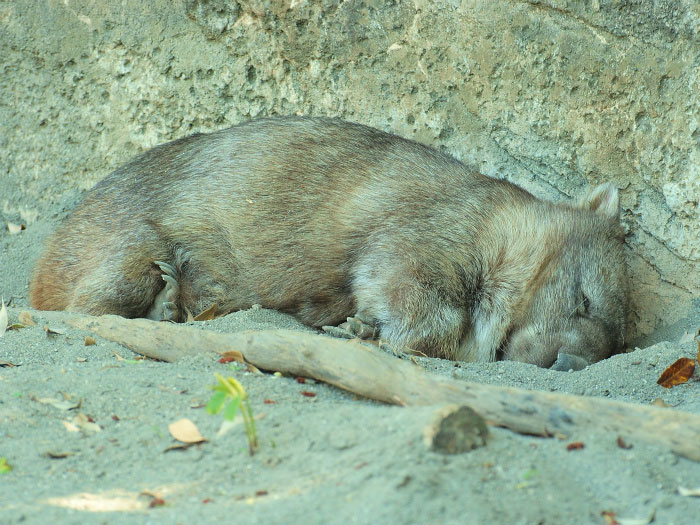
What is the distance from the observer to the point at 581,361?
171 inches

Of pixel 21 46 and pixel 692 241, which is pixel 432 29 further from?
pixel 21 46

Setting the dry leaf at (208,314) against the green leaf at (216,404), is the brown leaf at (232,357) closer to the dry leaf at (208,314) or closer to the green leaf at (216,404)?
the green leaf at (216,404)

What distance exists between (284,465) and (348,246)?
2573mm

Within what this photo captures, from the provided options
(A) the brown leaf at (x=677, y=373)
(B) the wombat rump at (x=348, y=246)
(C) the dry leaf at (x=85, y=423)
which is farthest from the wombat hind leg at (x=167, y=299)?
(A) the brown leaf at (x=677, y=373)

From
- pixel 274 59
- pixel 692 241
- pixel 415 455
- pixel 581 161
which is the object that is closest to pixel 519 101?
pixel 581 161

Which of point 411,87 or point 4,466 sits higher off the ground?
point 411,87

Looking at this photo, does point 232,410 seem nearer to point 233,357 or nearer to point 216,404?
point 216,404

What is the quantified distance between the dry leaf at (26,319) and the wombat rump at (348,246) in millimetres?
569

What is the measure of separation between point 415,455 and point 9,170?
16.2 ft

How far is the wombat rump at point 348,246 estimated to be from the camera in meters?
4.68

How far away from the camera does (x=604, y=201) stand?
16.1ft

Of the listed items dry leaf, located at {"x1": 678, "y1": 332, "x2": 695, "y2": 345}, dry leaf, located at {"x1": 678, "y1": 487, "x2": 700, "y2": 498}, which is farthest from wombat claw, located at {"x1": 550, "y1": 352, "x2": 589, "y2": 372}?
dry leaf, located at {"x1": 678, "y1": 487, "x2": 700, "y2": 498}

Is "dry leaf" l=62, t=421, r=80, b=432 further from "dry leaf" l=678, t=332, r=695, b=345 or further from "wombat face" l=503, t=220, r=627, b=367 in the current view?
"dry leaf" l=678, t=332, r=695, b=345

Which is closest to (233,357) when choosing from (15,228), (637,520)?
(637,520)
